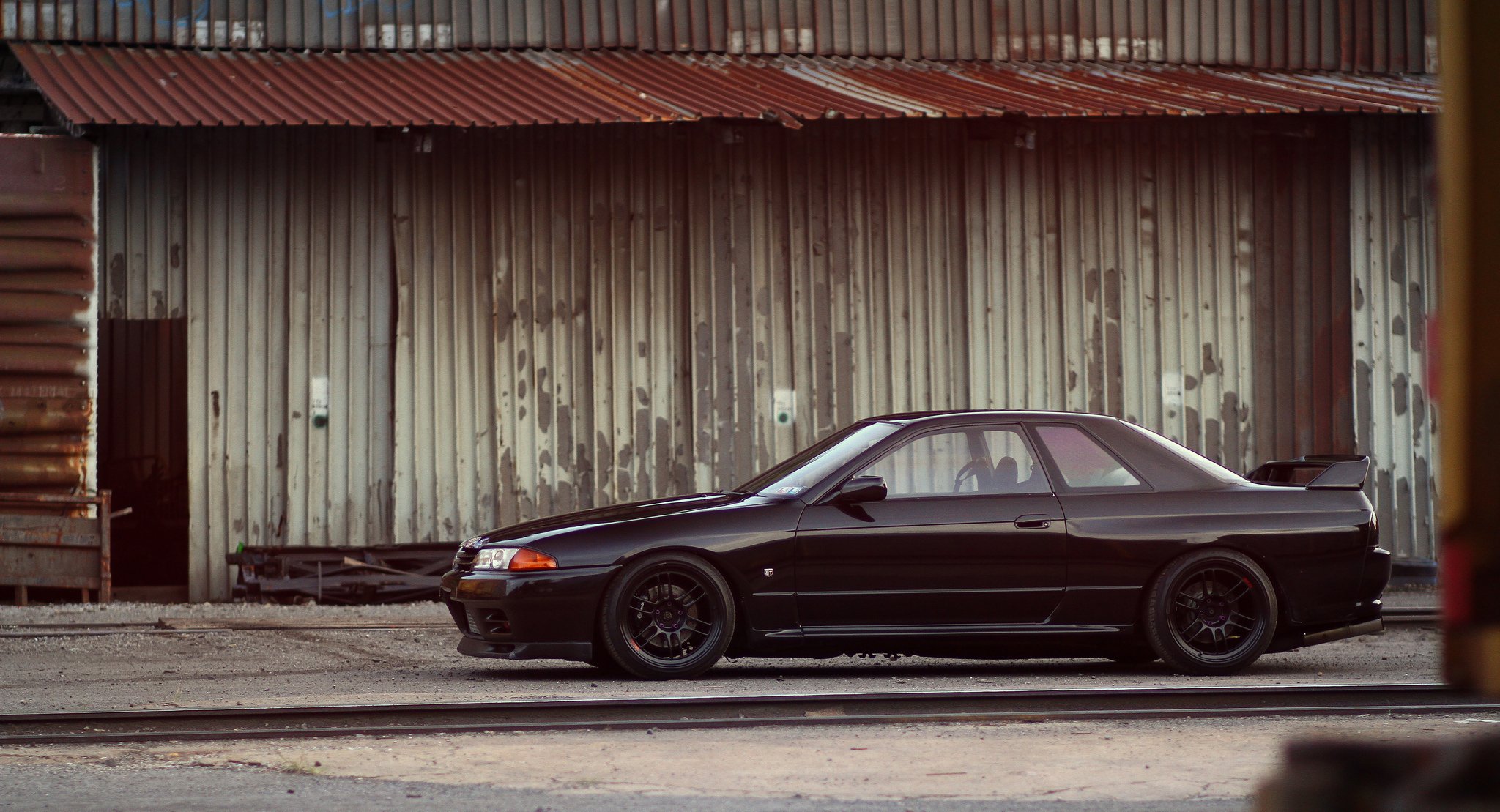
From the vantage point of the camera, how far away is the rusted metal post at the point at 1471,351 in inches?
92.5

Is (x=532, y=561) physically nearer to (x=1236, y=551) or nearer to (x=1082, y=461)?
(x=1082, y=461)

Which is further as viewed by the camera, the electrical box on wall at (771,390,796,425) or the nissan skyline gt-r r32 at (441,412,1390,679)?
the electrical box on wall at (771,390,796,425)

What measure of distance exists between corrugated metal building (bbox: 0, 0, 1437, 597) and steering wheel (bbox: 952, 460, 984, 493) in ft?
15.6

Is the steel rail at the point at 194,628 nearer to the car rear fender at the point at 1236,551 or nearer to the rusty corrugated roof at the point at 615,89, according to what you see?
the rusty corrugated roof at the point at 615,89

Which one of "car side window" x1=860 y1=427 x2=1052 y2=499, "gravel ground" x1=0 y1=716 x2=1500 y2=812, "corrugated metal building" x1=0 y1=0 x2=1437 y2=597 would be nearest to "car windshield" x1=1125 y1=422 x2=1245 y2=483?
"car side window" x1=860 y1=427 x2=1052 y2=499

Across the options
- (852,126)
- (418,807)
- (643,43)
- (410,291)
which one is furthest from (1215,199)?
(418,807)

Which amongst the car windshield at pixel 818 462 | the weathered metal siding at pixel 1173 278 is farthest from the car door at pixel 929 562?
the weathered metal siding at pixel 1173 278

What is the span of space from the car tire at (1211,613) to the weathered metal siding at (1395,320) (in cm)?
664

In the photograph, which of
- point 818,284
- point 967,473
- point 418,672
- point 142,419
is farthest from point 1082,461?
point 142,419

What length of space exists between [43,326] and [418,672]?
578cm

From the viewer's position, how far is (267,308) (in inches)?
535

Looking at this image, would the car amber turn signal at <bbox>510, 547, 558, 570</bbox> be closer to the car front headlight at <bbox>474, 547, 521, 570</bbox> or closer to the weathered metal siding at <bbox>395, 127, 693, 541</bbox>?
the car front headlight at <bbox>474, 547, 521, 570</bbox>

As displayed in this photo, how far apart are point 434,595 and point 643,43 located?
16.5ft

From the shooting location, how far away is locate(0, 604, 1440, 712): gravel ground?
7.96 metres
